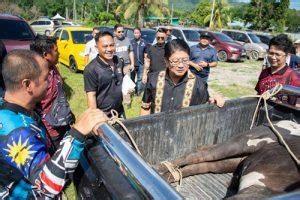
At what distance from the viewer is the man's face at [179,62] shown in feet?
9.68

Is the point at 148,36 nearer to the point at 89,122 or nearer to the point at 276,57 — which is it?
the point at 276,57

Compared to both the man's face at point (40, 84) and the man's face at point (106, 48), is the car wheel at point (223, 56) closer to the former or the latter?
the man's face at point (106, 48)

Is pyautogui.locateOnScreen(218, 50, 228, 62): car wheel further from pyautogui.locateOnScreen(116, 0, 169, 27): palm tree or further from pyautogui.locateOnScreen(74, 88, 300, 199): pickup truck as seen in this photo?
pyautogui.locateOnScreen(116, 0, 169, 27): palm tree

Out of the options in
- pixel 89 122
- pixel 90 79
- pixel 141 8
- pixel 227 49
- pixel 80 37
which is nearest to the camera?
pixel 89 122

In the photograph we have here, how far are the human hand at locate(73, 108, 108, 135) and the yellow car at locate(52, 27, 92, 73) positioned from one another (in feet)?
29.6

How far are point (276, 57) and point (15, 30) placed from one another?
21.3 ft

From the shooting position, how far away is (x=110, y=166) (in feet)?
5.55

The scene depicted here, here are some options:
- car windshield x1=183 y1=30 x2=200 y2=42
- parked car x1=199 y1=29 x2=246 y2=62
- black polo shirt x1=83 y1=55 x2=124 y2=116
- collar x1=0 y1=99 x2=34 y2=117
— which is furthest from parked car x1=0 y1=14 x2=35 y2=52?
parked car x1=199 y1=29 x2=246 y2=62

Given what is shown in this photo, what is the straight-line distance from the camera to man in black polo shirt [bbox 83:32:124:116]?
3.54m

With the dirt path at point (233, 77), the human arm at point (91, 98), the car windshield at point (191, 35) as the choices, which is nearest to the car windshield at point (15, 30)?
the human arm at point (91, 98)

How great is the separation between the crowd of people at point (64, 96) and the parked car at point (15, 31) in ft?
10.5

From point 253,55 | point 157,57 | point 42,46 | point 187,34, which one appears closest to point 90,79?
point 42,46

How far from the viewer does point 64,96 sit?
3.42 meters

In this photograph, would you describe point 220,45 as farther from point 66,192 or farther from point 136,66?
point 66,192
